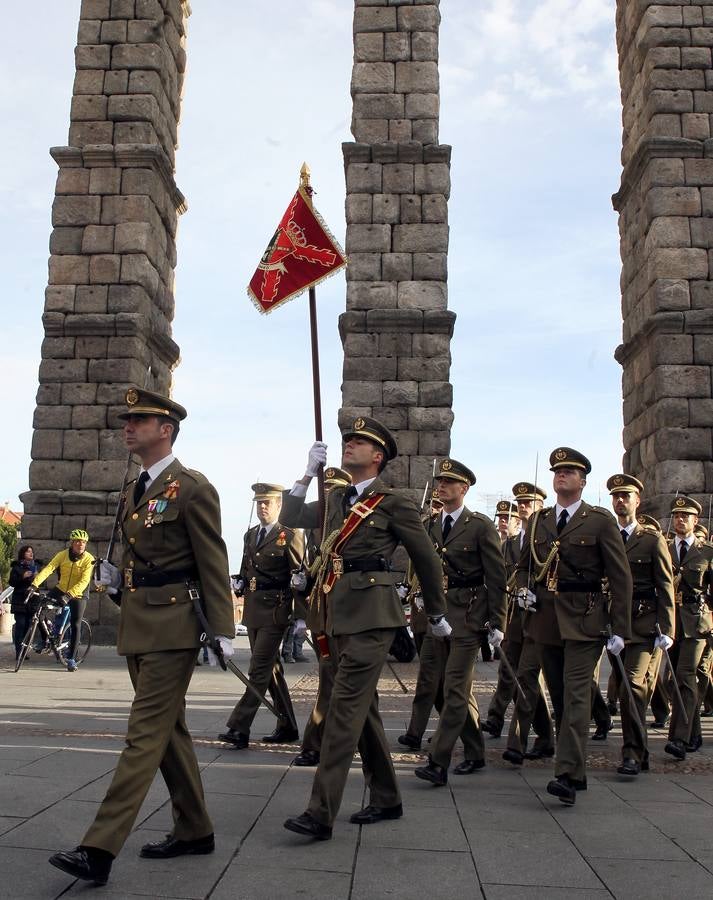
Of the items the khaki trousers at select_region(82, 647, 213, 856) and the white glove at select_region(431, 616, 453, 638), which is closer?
the khaki trousers at select_region(82, 647, 213, 856)

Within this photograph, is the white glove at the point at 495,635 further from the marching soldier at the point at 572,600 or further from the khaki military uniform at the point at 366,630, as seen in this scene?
the khaki military uniform at the point at 366,630

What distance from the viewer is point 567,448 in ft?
20.5

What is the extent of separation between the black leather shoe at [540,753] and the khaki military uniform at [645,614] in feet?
2.00

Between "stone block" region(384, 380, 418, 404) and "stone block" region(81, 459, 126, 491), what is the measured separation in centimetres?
435

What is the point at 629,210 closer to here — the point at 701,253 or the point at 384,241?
the point at 701,253

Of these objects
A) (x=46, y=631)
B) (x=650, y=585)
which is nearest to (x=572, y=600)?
(x=650, y=585)

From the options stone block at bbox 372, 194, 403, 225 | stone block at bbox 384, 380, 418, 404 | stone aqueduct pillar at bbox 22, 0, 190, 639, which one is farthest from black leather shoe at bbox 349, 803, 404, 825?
stone block at bbox 372, 194, 403, 225

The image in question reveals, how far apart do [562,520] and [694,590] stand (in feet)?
8.18

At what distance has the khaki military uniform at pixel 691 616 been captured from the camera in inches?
302

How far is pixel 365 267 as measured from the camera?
47.3ft

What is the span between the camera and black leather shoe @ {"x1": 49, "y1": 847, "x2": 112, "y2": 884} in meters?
3.49

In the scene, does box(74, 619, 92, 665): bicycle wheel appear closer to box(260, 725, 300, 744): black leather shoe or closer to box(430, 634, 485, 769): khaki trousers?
box(260, 725, 300, 744): black leather shoe

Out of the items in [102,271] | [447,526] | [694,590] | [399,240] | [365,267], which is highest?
[399,240]

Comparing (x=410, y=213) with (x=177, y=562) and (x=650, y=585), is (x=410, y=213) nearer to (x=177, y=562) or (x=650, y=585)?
(x=650, y=585)
